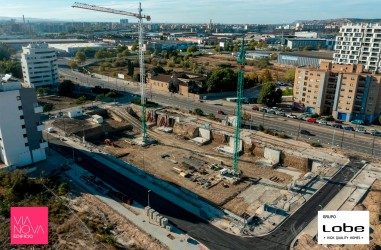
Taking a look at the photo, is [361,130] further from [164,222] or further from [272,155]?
[164,222]

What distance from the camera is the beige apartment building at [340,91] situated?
7294 centimetres

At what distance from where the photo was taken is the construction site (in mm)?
45653

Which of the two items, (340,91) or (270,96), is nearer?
(340,91)

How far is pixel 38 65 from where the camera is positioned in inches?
4141

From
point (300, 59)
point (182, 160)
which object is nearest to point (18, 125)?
point (182, 160)

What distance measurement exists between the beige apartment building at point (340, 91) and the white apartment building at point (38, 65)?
82.4 m

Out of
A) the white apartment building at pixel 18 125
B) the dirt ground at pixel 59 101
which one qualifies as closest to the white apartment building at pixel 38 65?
the dirt ground at pixel 59 101

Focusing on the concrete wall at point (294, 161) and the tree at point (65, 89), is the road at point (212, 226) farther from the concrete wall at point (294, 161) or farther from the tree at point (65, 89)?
the tree at point (65, 89)

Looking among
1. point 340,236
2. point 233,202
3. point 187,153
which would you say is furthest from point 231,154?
point 340,236

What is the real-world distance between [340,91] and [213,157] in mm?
39132

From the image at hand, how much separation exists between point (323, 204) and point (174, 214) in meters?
20.7

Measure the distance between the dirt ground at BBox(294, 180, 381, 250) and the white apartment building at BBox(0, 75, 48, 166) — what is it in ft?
143

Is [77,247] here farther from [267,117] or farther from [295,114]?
[295,114]

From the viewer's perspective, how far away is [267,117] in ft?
257
